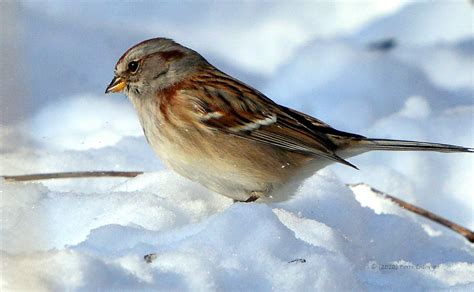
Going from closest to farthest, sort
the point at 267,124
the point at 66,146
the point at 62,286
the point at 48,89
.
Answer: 1. the point at 62,286
2. the point at 267,124
3. the point at 66,146
4. the point at 48,89

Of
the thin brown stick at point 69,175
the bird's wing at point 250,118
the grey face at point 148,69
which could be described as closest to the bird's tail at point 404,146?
the bird's wing at point 250,118

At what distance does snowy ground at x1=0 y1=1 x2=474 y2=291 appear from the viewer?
2480 millimetres

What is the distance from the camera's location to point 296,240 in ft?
9.00

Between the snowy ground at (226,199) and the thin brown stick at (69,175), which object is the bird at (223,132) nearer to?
the snowy ground at (226,199)

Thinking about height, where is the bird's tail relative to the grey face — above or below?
below

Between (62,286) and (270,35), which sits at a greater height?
(62,286)

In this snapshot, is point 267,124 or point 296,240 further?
point 267,124

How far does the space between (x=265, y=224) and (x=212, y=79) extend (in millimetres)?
1177

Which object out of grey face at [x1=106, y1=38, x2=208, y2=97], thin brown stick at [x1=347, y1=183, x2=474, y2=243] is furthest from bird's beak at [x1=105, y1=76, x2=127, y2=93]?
thin brown stick at [x1=347, y1=183, x2=474, y2=243]

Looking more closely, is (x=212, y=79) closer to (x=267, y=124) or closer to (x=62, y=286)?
(x=267, y=124)

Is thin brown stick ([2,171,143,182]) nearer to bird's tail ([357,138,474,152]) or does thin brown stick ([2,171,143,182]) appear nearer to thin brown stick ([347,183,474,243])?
bird's tail ([357,138,474,152])

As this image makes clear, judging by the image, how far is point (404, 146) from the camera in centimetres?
370

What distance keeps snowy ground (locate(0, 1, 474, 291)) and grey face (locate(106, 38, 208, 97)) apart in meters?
0.35

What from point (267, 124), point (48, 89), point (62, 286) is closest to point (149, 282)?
point (62, 286)
